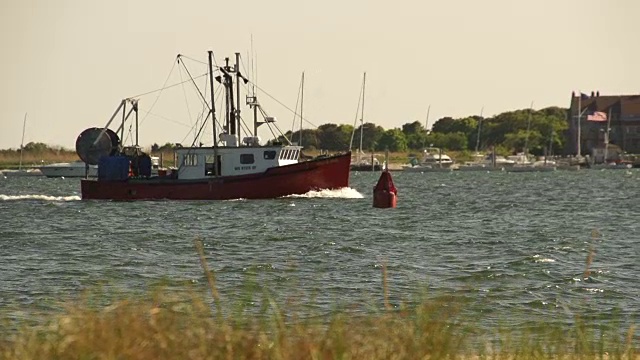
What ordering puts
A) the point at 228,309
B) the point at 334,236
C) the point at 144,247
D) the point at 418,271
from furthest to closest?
the point at 334,236 → the point at 144,247 → the point at 418,271 → the point at 228,309

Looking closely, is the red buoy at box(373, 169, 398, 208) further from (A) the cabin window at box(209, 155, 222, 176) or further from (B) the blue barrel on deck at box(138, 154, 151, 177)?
(B) the blue barrel on deck at box(138, 154, 151, 177)

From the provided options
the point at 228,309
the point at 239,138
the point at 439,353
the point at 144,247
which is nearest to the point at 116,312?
the point at 439,353

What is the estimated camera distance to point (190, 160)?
59.3 meters

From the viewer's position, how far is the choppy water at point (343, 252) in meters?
21.9

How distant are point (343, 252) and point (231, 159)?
27171 mm

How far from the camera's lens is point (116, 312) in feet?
31.2

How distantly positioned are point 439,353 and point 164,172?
177 feet

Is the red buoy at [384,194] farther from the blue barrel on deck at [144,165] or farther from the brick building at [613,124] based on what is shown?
the brick building at [613,124]

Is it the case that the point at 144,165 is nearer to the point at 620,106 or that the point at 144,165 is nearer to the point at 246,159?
the point at 246,159

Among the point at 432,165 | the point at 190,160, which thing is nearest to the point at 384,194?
the point at 190,160

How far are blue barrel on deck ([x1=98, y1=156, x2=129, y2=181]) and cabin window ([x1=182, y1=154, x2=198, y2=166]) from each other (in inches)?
150

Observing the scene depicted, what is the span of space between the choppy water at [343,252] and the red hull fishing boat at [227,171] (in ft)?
2.41

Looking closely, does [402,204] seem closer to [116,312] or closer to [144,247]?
[144,247]

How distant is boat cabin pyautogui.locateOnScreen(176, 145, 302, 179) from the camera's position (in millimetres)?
57656
